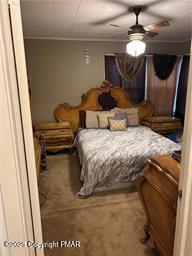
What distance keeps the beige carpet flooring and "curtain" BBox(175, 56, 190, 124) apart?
306 centimetres

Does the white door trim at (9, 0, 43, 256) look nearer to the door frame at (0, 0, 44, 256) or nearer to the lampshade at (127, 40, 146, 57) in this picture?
the door frame at (0, 0, 44, 256)

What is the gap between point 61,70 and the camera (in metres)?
4.39

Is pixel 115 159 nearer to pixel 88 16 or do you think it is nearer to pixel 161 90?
pixel 88 16

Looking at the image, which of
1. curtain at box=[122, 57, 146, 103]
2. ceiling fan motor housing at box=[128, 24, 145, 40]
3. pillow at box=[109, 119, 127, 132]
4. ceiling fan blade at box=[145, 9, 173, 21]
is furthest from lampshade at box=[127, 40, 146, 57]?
curtain at box=[122, 57, 146, 103]

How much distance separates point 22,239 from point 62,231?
1.36 m

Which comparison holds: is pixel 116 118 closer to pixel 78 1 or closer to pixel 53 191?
pixel 53 191

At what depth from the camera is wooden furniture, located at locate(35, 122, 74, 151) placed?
404 cm

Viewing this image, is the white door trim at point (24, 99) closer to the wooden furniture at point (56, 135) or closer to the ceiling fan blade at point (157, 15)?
the ceiling fan blade at point (157, 15)

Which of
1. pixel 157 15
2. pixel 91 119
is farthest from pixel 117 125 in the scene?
pixel 157 15

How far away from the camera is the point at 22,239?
91 cm

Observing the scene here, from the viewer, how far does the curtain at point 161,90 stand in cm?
471

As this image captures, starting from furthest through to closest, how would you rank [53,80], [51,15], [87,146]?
1. [53,80]
2. [87,146]
3. [51,15]

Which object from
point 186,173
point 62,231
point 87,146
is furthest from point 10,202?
point 87,146

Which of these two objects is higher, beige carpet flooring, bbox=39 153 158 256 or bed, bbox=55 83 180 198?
bed, bbox=55 83 180 198
